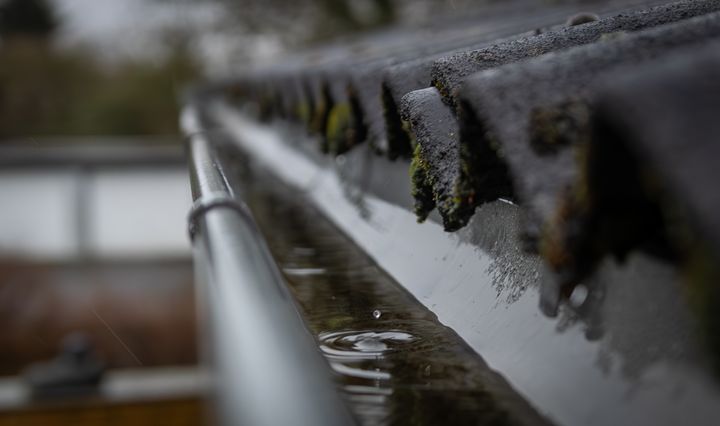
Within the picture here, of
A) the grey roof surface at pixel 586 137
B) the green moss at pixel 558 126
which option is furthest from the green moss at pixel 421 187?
the green moss at pixel 558 126

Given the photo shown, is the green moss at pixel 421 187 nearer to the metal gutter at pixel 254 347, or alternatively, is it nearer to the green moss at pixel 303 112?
the metal gutter at pixel 254 347

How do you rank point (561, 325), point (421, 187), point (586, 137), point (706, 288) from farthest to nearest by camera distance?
1. point (421, 187)
2. point (561, 325)
3. point (586, 137)
4. point (706, 288)

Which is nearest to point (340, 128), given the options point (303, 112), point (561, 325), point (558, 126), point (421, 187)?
point (421, 187)

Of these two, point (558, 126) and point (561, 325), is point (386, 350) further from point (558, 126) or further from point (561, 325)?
point (558, 126)

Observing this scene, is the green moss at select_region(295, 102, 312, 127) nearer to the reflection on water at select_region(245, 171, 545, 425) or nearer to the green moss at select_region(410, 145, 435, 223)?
the reflection on water at select_region(245, 171, 545, 425)

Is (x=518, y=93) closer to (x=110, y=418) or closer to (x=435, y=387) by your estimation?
(x=435, y=387)

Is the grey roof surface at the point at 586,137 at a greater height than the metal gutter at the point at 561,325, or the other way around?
the grey roof surface at the point at 586,137

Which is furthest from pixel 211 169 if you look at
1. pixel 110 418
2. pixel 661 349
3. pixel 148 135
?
pixel 148 135
